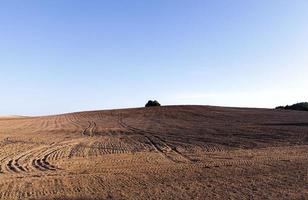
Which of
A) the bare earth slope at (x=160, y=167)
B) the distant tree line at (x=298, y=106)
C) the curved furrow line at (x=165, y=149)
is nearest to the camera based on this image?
Result: the bare earth slope at (x=160, y=167)

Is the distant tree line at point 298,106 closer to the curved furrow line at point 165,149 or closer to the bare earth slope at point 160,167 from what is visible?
the bare earth slope at point 160,167

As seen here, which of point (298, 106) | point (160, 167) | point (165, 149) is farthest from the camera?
point (298, 106)

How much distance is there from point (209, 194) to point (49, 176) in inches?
216

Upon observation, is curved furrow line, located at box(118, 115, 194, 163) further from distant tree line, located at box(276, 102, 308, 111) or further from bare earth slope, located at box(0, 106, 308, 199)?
distant tree line, located at box(276, 102, 308, 111)

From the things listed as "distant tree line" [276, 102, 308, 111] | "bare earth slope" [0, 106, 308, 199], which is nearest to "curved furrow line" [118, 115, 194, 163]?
"bare earth slope" [0, 106, 308, 199]

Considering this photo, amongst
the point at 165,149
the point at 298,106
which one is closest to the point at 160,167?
the point at 165,149

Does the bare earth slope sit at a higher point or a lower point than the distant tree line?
lower

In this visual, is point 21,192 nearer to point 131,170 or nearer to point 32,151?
point 131,170

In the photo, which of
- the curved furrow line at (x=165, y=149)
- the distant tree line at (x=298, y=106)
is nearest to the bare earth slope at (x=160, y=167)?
the curved furrow line at (x=165, y=149)

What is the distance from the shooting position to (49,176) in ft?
48.2

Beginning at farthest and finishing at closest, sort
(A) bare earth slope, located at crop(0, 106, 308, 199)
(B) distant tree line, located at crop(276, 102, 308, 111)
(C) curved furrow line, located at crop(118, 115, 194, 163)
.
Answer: (B) distant tree line, located at crop(276, 102, 308, 111), (C) curved furrow line, located at crop(118, 115, 194, 163), (A) bare earth slope, located at crop(0, 106, 308, 199)

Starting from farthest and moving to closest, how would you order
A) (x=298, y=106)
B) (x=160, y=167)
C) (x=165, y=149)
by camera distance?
(x=298, y=106)
(x=165, y=149)
(x=160, y=167)

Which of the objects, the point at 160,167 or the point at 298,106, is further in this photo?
the point at 298,106

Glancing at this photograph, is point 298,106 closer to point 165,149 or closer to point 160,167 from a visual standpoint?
point 165,149
